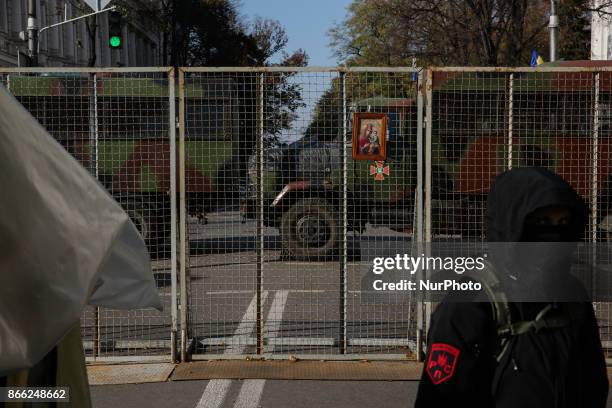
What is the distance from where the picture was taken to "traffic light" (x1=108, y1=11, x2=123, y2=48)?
61.4ft

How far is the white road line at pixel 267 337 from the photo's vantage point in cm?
566

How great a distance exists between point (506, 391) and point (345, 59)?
45262mm

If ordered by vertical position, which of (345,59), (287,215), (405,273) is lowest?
(405,273)

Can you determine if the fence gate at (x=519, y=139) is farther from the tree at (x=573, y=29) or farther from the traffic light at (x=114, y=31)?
the tree at (x=573, y=29)

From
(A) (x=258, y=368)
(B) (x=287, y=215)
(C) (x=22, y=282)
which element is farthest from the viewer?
(B) (x=287, y=215)

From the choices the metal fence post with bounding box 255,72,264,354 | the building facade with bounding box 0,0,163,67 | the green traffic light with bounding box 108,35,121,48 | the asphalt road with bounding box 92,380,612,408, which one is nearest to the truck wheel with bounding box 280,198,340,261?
the metal fence post with bounding box 255,72,264,354

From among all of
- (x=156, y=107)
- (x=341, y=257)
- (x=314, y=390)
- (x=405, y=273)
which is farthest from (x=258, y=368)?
(x=156, y=107)

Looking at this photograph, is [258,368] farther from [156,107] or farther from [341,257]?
[156,107]

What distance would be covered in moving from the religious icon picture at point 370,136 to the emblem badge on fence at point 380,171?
164 millimetres

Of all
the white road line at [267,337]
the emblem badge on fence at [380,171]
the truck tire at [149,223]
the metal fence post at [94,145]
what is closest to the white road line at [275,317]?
the white road line at [267,337]

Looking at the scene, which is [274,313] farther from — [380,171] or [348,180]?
[380,171]

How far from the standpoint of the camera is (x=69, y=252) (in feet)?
6.19

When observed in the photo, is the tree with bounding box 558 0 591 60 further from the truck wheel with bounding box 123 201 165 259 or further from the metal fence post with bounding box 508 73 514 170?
the truck wheel with bounding box 123 201 165 259

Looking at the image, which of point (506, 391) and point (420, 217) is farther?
point (420, 217)
